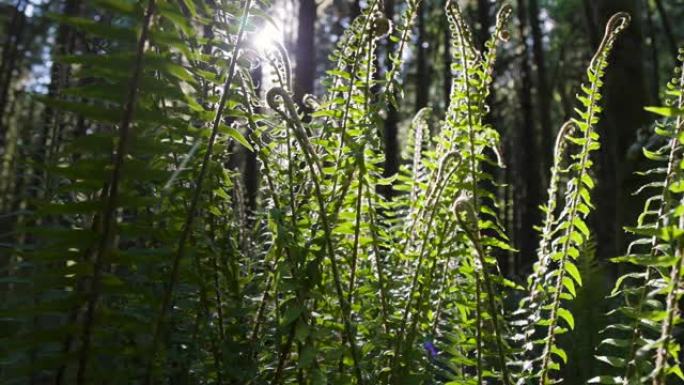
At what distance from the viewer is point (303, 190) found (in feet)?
6.95

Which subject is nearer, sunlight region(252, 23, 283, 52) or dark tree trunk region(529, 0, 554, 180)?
sunlight region(252, 23, 283, 52)

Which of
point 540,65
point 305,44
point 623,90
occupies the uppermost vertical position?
point 540,65

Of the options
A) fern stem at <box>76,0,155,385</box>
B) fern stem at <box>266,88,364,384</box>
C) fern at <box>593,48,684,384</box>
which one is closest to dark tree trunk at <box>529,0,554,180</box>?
fern at <box>593,48,684,384</box>

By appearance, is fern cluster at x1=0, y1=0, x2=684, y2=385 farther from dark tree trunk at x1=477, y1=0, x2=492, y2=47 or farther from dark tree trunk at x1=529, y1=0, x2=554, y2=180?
dark tree trunk at x1=529, y1=0, x2=554, y2=180

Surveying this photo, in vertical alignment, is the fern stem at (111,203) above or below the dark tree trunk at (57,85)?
below

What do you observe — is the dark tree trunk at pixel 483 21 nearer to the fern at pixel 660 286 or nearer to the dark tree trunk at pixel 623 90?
the dark tree trunk at pixel 623 90

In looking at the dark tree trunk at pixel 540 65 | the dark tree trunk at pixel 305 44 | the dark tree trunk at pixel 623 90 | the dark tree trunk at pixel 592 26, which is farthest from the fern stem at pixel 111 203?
the dark tree trunk at pixel 540 65

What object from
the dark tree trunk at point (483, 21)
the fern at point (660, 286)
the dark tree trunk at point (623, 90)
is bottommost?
the fern at point (660, 286)

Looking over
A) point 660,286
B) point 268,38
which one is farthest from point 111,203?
point 660,286

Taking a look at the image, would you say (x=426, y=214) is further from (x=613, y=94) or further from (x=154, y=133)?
(x=613, y=94)

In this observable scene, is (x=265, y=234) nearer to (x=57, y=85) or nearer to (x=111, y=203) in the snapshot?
(x=111, y=203)

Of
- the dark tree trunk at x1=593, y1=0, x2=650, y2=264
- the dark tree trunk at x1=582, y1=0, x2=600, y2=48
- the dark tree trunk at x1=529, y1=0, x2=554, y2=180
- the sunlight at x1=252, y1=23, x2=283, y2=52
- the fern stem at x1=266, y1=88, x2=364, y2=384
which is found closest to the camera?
the fern stem at x1=266, y1=88, x2=364, y2=384

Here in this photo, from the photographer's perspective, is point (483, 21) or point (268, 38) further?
point (483, 21)

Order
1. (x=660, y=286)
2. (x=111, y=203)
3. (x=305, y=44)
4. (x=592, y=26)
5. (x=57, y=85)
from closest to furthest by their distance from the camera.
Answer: (x=111, y=203), (x=660, y=286), (x=57, y=85), (x=592, y=26), (x=305, y=44)
